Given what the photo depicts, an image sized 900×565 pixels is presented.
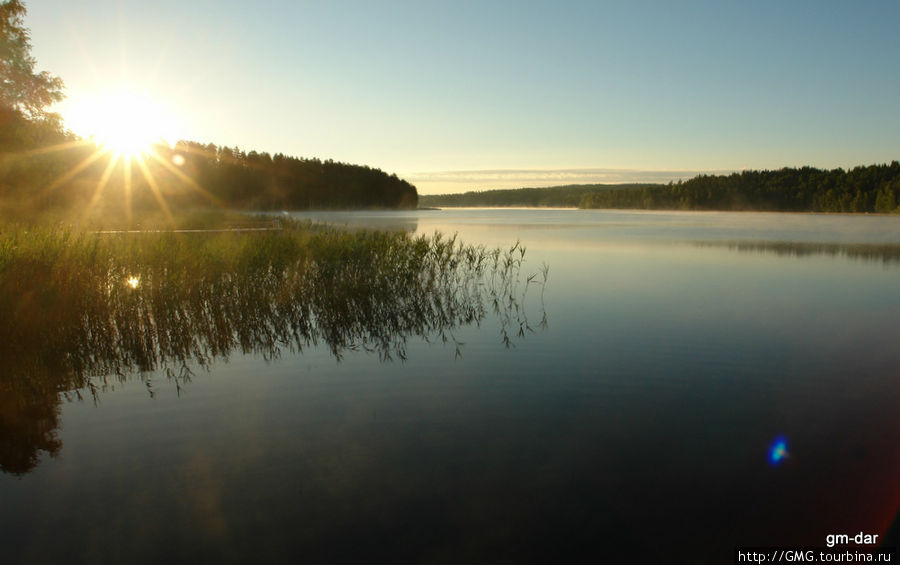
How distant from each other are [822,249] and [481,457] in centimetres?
3035

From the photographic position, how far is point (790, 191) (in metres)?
130

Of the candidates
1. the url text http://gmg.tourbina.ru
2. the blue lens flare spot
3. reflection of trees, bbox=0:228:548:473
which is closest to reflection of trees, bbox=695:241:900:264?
reflection of trees, bbox=0:228:548:473

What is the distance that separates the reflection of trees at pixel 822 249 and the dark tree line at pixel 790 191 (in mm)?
93703

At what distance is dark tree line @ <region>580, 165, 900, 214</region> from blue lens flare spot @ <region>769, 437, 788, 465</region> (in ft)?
411

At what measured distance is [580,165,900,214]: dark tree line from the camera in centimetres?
11156

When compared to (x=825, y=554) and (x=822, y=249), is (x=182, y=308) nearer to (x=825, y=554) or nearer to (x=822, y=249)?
(x=825, y=554)

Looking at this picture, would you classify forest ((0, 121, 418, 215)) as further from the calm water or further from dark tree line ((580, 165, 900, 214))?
dark tree line ((580, 165, 900, 214))

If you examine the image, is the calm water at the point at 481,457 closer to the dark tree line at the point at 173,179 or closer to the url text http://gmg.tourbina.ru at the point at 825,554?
the url text http://gmg.tourbina.ru at the point at 825,554

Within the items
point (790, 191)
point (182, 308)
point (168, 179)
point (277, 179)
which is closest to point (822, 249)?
point (182, 308)

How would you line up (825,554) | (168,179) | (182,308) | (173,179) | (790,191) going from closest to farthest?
(825,554) < (182,308) < (168,179) < (173,179) < (790,191)

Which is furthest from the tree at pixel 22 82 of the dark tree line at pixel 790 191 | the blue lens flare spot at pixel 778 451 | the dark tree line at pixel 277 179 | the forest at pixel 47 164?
the dark tree line at pixel 790 191

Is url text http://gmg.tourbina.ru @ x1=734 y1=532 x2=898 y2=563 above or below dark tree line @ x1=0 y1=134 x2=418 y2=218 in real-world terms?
below

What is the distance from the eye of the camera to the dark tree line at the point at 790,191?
366 ft

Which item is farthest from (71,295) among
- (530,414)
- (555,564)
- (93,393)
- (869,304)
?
(869,304)
